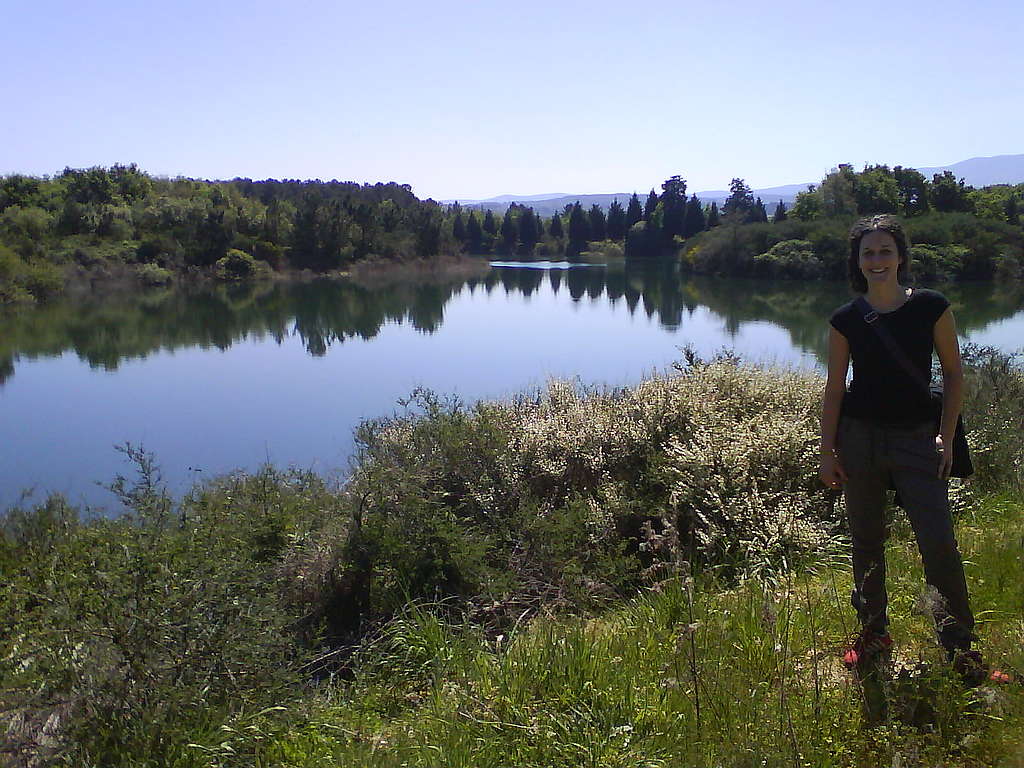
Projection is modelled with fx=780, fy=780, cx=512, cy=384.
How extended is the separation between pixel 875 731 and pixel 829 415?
97cm

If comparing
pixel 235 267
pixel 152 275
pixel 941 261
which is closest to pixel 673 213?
pixel 941 261

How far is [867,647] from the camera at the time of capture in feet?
7.92

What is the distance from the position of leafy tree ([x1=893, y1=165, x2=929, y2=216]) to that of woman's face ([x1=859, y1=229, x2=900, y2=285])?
49818 millimetres

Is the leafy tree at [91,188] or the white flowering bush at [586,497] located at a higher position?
the leafy tree at [91,188]

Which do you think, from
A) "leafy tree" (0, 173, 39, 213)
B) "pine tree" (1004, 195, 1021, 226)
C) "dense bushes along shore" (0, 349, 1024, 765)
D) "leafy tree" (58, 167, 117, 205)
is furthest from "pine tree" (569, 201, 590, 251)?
"dense bushes along shore" (0, 349, 1024, 765)

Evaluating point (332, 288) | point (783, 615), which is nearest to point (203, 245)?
point (332, 288)

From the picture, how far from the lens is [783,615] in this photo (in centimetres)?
285

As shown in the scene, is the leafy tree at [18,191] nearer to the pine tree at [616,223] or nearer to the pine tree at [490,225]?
the pine tree at [490,225]

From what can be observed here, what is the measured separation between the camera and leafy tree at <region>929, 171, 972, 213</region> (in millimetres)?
46344

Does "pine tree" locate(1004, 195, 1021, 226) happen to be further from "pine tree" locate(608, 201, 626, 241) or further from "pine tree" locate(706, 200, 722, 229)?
"pine tree" locate(608, 201, 626, 241)

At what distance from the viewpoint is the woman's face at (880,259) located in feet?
8.09

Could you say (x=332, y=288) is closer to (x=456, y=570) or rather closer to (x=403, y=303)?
(x=403, y=303)

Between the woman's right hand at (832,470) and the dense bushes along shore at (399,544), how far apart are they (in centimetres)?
58

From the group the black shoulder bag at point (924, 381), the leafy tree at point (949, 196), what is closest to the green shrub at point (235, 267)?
the leafy tree at point (949, 196)
